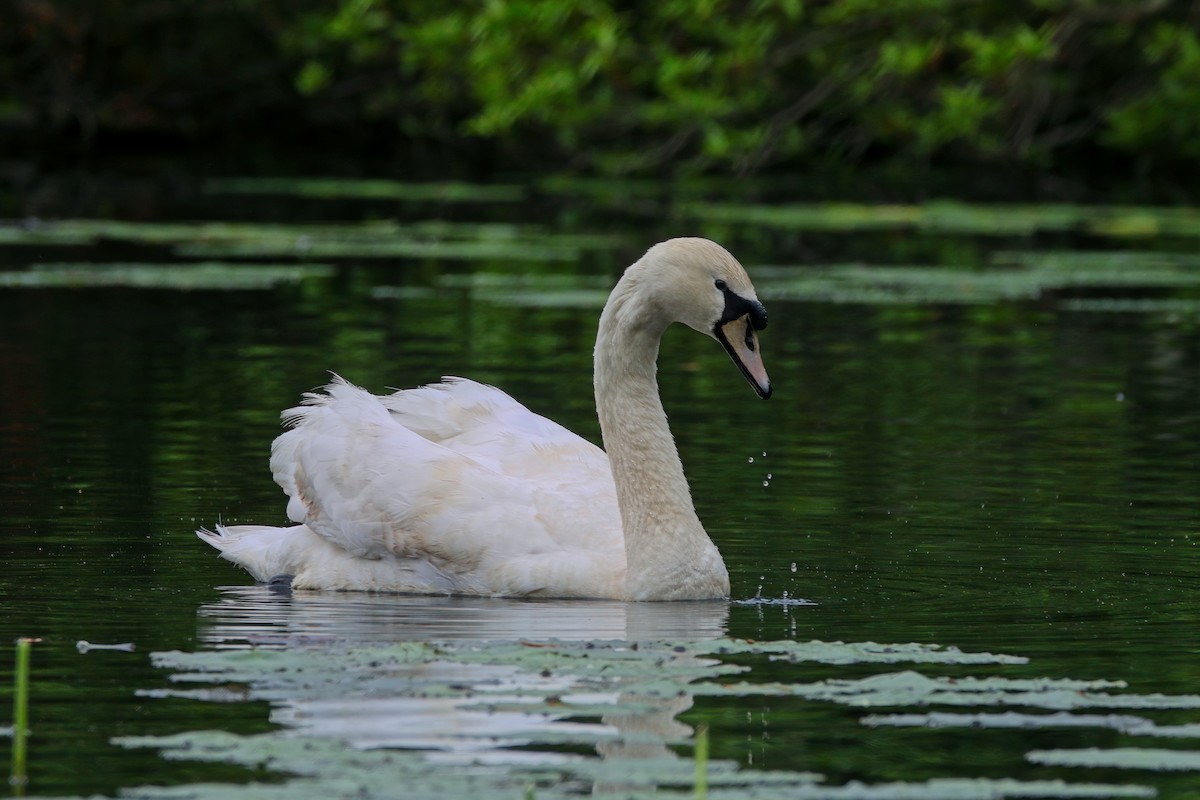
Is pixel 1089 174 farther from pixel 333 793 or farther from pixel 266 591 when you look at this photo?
pixel 333 793

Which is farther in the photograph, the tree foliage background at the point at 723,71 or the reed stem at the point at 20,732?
the tree foliage background at the point at 723,71

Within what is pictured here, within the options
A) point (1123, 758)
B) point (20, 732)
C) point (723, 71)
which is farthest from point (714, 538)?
point (723, 71)

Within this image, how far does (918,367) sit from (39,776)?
37.7ft

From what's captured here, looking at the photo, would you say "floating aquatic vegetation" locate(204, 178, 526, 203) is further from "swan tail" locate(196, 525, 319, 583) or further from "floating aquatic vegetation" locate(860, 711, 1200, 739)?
"floating aquatic vegetation" locate(860, 711, 1200, 739)

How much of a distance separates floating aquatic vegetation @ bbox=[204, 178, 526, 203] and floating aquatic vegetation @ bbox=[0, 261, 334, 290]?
11.1m

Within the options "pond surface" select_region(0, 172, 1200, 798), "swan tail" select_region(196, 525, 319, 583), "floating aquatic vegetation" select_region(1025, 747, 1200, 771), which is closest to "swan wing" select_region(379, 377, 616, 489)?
"swan tail" select_region(196, 525, 319, 583)

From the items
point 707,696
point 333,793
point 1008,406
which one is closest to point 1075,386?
point 1008,406

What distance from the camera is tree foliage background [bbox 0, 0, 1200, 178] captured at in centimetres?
2825

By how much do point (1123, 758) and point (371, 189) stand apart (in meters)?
30.3

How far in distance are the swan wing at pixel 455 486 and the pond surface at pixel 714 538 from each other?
319mm

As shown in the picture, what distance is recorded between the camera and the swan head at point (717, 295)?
8.93 metres

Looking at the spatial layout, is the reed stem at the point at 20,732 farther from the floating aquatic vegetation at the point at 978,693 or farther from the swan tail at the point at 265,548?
the swan tail at the point at 265,548

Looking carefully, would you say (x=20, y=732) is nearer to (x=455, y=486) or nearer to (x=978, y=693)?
(x=978, y=693)

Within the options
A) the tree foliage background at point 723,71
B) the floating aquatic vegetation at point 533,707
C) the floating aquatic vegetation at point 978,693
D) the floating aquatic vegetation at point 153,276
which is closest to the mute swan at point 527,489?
the floating aquatic vegetation at point 533,707
